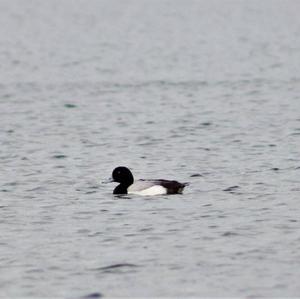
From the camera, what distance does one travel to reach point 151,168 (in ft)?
90.3

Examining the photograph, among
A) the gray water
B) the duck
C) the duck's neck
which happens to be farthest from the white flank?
the duck's neck

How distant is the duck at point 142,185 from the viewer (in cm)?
2366

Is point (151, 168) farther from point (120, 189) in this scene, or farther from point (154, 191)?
point (154, 191)

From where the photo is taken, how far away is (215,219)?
21312mm

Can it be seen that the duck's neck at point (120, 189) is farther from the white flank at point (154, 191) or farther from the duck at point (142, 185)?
the white flank at point (154, 191)

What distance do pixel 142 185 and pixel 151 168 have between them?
353 centimetres

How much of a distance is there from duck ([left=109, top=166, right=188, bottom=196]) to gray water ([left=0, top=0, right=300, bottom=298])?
0.20 meters

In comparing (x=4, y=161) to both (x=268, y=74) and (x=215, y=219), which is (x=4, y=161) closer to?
(x=215, y=219)

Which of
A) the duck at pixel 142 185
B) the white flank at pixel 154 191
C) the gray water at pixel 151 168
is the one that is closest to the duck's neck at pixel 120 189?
the duck at pixel 142 185

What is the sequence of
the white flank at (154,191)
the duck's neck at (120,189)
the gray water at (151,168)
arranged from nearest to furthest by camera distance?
1. the gray water at (151,168)
2. the white flank at (154,191)
3. the duck's neck at (120,189)

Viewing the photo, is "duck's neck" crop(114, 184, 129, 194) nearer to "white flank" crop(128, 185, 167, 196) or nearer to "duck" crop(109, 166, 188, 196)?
"duck" crop(109, 166, 188, 196)

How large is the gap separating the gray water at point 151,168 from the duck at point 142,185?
196 millimetres

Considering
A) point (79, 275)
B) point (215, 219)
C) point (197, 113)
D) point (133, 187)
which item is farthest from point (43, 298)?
point (197, 113)

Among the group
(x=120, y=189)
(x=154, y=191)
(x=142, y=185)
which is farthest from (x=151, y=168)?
(x=154, y=191)
